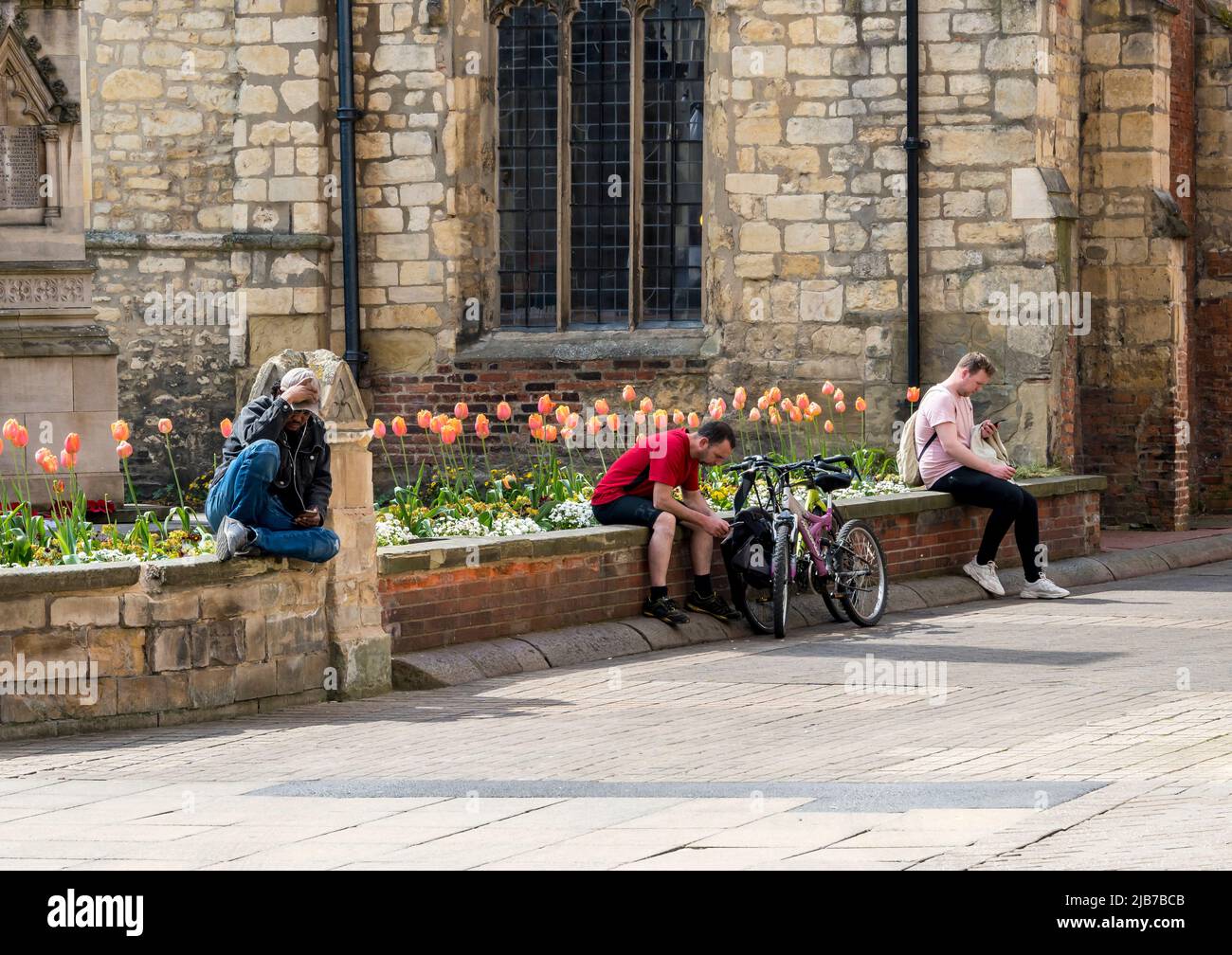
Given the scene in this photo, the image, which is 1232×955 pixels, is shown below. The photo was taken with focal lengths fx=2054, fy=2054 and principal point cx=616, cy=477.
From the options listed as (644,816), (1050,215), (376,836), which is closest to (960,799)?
(644,816)

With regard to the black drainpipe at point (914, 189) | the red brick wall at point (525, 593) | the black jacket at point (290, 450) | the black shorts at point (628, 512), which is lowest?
the red brick wall at point (525, 593)

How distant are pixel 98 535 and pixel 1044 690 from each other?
496 cm

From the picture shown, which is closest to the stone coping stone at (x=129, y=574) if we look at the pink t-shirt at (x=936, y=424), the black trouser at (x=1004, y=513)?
the pink t-shirt at (x=936, y=424)

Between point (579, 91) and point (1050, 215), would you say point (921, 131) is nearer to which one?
point (1050, 215)

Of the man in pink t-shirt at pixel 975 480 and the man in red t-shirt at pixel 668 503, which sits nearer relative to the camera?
the man in red t-shirt at pixel 668 503

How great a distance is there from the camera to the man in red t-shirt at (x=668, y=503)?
1235 cm

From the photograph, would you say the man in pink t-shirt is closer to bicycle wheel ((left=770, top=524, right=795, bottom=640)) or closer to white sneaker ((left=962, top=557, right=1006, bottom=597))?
white sneaker ((left=962, top=557, right=1006, bottom=597))

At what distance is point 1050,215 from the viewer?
58.3 ft

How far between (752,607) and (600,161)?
759cm

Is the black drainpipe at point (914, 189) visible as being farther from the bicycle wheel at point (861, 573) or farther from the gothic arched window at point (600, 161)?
the bicycle wheel at point (861, 573)

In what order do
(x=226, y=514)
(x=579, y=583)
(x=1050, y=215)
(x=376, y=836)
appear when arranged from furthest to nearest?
(x=1050, y=215), (x=579, y=583), (x=226, y=514), (x=376, y=836)

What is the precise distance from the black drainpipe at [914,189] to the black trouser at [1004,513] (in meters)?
3.18

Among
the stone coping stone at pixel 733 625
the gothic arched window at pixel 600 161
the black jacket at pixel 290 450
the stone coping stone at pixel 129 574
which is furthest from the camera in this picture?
the gothic arched window at pixel 600 161

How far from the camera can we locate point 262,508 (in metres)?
9.93
